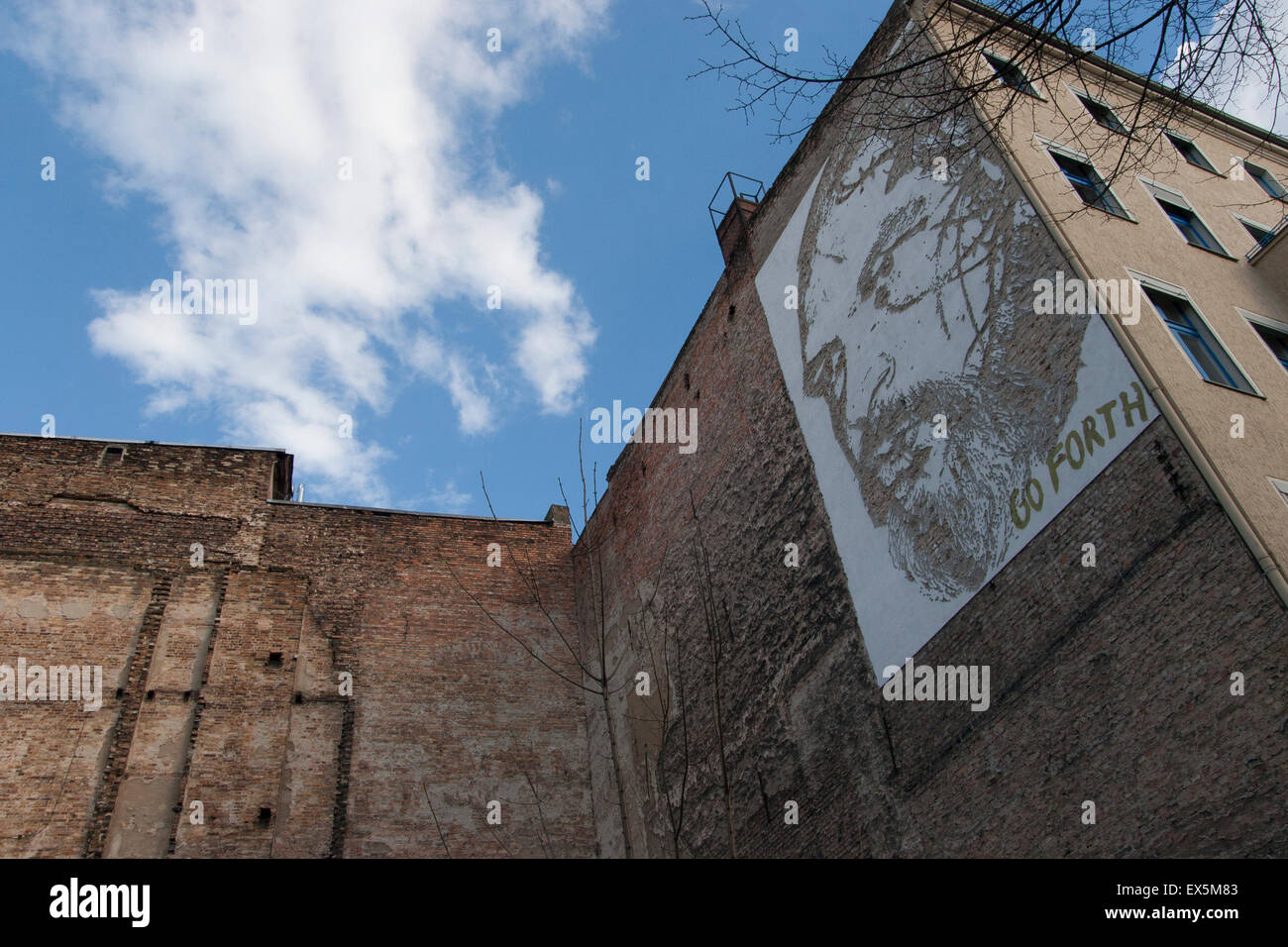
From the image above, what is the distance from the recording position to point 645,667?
16.3 m

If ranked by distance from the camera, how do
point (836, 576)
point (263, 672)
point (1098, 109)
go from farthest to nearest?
point (263, 672)
point (1098, 109)
point (836, 576)

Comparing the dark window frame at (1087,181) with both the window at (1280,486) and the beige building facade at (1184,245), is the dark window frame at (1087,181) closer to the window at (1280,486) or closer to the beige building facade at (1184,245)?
the beige building facade at (1184,245)

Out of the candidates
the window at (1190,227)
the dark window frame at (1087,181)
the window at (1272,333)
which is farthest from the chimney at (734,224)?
the window at (1272,333)

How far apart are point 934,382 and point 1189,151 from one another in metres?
7.19

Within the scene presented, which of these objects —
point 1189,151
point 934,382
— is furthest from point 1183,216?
point 934,382

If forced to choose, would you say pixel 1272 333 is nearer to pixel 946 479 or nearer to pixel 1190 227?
pixel 1190 227

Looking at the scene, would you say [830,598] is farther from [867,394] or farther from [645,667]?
[645,667]

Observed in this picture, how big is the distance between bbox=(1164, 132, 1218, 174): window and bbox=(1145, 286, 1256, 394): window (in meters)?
5.30

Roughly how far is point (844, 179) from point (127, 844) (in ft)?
43.6

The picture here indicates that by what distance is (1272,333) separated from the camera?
35.9 ft

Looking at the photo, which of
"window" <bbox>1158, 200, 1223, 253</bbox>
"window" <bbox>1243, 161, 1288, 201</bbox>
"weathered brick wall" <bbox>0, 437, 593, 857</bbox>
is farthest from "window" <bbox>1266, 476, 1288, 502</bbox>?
"weathered brick wall" <bbox>0, 437, 593, 857</bbox>

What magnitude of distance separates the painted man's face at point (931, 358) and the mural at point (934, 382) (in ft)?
0.07

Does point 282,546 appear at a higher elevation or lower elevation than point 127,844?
higher
